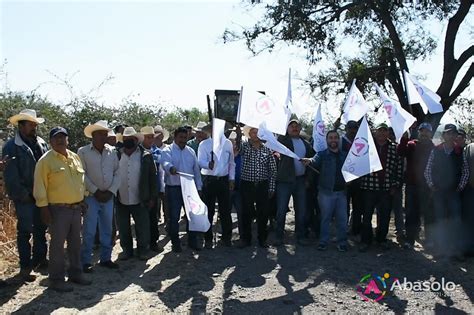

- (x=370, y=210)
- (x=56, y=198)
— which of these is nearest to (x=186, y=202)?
(x=56, y=198)

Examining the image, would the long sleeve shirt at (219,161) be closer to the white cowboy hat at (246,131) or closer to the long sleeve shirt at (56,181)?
the white cowboy hat at (246,131)

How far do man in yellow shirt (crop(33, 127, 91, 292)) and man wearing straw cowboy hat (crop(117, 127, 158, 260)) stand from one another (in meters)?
1.11

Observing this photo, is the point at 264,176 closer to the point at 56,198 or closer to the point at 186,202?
the point at 186,202

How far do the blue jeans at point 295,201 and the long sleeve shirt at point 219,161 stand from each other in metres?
0.83

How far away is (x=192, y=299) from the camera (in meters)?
5.14

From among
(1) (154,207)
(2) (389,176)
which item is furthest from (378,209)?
(1) (154,207)

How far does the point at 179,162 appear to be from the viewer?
6816 millimetres

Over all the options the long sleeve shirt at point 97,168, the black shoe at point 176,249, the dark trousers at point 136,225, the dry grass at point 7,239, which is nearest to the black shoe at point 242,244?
the black shoe at point 176,249

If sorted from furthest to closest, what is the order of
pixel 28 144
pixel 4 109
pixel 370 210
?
pixel 4 109 < pixel 370 210 < pixel 28 144

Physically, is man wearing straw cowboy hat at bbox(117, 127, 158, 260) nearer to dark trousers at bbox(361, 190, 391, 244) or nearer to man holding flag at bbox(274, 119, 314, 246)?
man holding flag at bbox(274, 119, 314, 246)

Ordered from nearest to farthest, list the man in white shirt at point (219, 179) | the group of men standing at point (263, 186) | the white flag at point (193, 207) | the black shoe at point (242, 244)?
1. the group of men standing at point (263, 186)
2. the white flag at point (193, 207)
3. the man in white shirt at point (219, 179)
4. the black shoe at point (242, 244)

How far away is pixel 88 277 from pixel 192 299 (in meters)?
1.49

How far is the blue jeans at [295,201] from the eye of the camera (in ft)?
23.6

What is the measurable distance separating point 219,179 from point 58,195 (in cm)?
262
